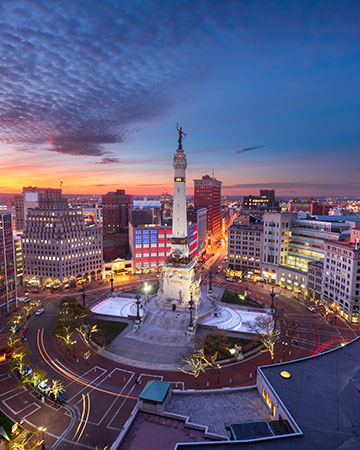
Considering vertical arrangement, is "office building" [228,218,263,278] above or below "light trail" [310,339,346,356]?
above

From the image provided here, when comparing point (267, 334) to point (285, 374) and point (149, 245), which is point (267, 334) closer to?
point (285, 374)

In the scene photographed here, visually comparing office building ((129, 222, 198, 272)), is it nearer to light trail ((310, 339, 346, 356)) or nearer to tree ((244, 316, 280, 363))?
tree ((244, 316, 280, 363))

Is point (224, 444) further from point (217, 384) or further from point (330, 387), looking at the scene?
point (217, 384)

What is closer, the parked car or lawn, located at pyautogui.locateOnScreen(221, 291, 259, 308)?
the parked car

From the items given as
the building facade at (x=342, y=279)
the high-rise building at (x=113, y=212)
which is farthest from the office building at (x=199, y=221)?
the building facade at (x=342, y=279)

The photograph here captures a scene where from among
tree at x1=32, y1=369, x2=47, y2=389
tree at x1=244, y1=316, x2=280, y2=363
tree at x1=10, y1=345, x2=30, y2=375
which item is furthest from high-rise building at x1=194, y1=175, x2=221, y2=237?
tree at x1=32, y1=369, x2=47, y2=389

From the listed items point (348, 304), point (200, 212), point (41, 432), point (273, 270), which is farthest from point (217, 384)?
point (200, 212)
